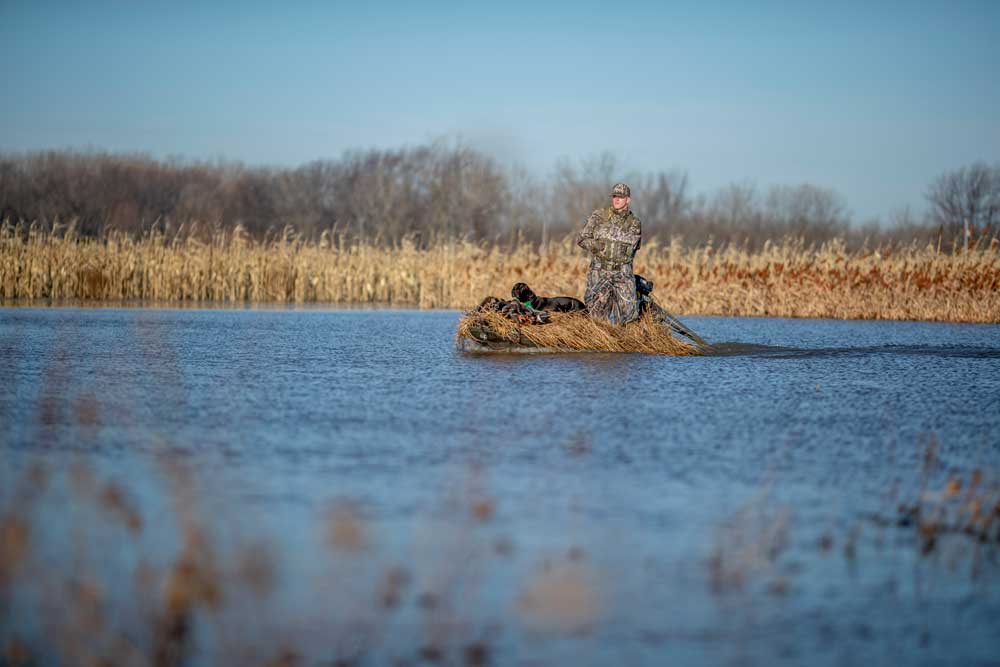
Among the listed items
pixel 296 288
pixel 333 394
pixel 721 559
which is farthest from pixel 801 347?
pixel 296 288

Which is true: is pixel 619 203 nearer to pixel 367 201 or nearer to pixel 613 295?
pixel 613 295

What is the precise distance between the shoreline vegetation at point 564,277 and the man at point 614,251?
431 inches

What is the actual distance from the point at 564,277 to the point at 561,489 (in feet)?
69.1

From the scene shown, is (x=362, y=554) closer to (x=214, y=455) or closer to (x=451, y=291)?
(x=214, y=455)

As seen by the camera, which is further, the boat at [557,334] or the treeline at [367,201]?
the treeline at [367,201]

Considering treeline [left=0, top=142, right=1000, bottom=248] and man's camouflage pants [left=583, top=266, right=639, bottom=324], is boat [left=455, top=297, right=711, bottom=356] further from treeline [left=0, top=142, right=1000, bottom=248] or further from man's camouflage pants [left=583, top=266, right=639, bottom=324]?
treeline [left=0, top=142, right=1000, bottom=248]

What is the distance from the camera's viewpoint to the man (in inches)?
649

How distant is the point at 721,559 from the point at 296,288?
92.6 feet

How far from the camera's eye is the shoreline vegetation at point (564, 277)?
95.6 ft

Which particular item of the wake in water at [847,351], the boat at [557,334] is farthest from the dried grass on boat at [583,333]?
the wake in water at [847,351]

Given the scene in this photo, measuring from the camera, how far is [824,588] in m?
5.30

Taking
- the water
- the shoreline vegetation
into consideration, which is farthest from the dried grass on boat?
the shoreline vegetation

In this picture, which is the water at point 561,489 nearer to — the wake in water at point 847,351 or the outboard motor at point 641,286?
the outboard motor at point 641,286

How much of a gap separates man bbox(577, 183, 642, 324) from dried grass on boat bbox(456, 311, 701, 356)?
34cm
